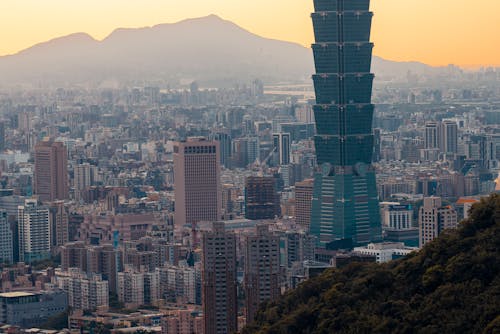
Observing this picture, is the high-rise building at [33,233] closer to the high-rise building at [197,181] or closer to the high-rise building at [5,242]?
the high-rise building at [5,242]

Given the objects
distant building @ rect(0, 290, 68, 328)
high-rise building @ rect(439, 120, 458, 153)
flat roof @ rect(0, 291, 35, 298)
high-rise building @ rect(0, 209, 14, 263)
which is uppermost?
high-rise building @ rect(439, 120, 458, 153)

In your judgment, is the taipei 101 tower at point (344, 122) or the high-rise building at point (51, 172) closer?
the taipei 101 tower at point (344, 122)

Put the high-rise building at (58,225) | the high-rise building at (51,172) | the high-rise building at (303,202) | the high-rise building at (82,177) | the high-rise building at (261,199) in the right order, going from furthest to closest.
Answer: the high-rise building at (82,177)
the high-rise building at (51,172)
the high-rise building at (261,199)
the high-rise building at (303,202)
the high-rise building at (58,225)

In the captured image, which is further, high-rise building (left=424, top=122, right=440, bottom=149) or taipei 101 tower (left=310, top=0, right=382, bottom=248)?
high-rise building (left=424, top=122, right=440, bottom=149)

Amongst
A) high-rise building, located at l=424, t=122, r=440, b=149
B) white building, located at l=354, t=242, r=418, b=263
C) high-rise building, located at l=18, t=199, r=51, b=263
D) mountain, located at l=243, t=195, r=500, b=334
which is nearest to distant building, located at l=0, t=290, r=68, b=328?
white building, located at l=354, t=242, r=418, b=263

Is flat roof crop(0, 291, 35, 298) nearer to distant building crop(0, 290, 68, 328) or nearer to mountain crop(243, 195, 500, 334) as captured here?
distant building crop(0, 290, 68, 328)

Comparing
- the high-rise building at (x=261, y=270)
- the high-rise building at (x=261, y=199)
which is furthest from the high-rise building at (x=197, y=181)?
the high-rise building at (x=261, y=270)

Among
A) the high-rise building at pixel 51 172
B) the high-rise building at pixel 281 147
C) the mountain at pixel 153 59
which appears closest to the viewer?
the high-rise building at pixel 51 172

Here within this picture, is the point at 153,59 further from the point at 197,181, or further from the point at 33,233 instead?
the point at 33,233

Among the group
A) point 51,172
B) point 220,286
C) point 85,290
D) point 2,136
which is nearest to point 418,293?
point 220,286
